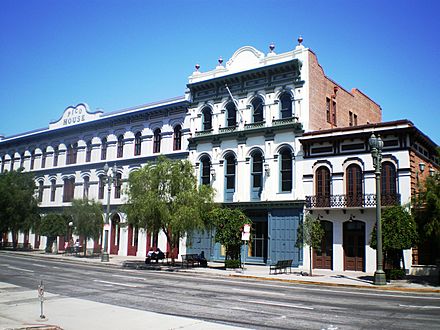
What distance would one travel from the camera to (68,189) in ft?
159

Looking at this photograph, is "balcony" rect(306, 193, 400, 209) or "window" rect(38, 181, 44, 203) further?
"window" rect(38, 181, 44, 203)

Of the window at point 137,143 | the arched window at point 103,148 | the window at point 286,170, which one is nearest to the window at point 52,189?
the arched window at point 103,148

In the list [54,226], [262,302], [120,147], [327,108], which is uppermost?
[327,108]

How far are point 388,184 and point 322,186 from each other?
4488mm

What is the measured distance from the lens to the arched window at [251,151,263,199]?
33500 millimetres

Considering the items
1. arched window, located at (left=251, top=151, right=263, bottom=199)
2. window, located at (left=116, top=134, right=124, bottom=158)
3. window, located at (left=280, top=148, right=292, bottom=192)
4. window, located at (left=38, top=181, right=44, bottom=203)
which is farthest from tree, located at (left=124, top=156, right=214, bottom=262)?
window, located at (left=38, top=181, right=44, bottom=203)

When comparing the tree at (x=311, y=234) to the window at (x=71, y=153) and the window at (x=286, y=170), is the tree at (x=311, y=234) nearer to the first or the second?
the window at (x=286, y=170)

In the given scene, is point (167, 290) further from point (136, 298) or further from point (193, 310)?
point (193, 310)

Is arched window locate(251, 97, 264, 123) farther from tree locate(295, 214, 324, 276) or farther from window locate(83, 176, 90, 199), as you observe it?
window locate(83, 176, 90, 199)

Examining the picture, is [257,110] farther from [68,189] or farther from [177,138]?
[68,189]

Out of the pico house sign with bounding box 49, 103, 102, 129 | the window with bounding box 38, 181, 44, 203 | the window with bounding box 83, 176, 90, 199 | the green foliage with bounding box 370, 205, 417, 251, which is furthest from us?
the window with bounding box 38, 181, 44, 203

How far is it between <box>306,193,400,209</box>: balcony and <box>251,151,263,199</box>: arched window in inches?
178

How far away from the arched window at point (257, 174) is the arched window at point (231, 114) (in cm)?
367

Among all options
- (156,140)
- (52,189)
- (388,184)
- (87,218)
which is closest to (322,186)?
(388,184)
